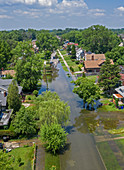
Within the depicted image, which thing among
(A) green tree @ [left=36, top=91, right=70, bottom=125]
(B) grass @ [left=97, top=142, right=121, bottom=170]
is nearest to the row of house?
(A) green tree @ [left=36, top=91, right=70, bottom=125]

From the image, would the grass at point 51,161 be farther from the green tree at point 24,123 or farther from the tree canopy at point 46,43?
the tree canopy at point 46,43

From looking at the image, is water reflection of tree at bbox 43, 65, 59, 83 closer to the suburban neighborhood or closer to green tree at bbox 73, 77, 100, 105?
the suburban neighborhood

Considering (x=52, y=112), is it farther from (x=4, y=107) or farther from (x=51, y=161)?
(x=4, y=107)

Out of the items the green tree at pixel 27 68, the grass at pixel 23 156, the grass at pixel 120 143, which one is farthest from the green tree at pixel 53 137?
the green tree at pixel 27 68

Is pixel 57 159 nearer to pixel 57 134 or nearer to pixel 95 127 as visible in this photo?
pixel 57 134

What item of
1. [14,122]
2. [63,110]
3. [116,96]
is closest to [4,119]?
[14,122]

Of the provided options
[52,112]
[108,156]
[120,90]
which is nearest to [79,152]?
[108,156]

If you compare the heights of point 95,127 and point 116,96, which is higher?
point 116,96

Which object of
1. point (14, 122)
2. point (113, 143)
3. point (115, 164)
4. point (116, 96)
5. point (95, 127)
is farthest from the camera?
point (116, 96)
